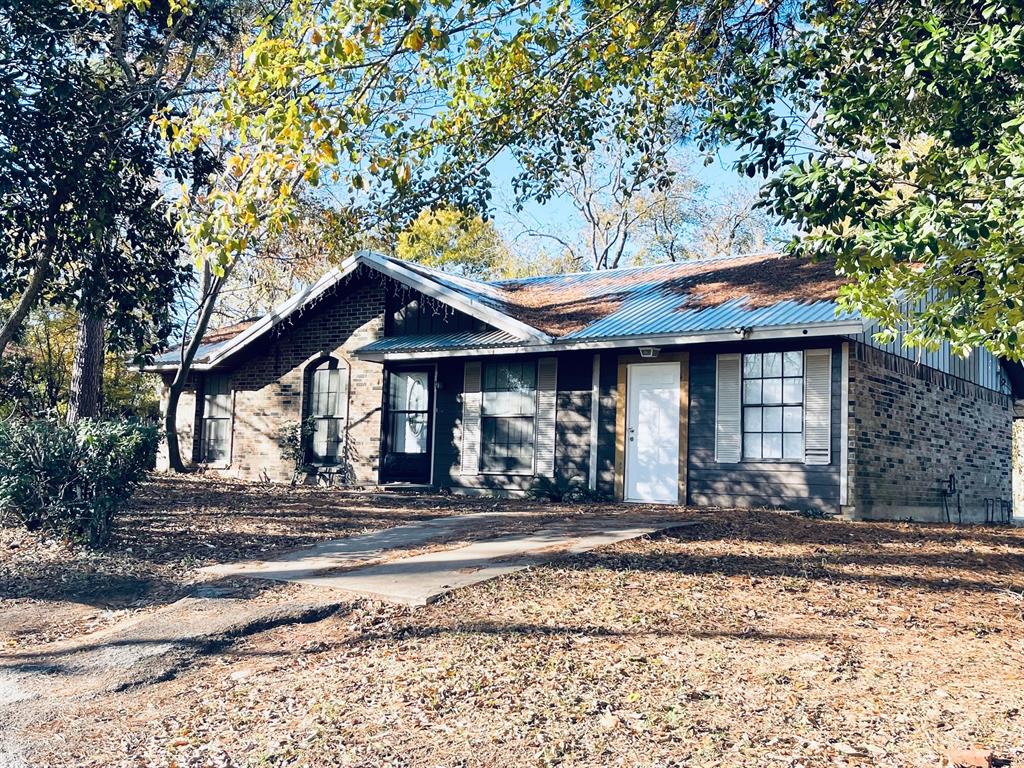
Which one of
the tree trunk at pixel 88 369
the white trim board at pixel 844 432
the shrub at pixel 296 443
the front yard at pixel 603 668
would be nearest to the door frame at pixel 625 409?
the white trim board at pixel 844 432

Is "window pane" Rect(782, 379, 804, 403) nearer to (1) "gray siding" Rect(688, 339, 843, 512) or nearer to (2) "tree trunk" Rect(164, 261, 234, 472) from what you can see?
(1) "gray siding" Rect(688, 339, 843, 512)

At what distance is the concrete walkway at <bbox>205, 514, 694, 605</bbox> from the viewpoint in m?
7.61

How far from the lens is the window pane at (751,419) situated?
554 inches

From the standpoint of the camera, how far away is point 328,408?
1906 cm

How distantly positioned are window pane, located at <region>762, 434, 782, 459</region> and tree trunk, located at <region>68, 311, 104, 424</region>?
11.0 metres

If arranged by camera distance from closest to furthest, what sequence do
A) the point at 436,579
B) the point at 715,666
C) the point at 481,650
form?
the point at 715,666, the point at 481,650, the point at 436,579

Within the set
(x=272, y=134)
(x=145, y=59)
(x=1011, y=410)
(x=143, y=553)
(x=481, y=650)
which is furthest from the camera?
(x=1011, y=410)

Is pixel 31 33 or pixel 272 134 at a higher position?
pixel 31 33

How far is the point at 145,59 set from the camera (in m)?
13.4

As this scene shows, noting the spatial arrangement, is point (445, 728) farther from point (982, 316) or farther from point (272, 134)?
point (982, 316)

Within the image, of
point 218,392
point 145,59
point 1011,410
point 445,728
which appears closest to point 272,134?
point 445,728

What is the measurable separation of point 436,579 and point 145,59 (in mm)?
9423

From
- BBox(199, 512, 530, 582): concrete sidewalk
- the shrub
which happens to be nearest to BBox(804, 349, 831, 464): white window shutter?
BBox(199, 512, 530, 582): concrete sidewalk

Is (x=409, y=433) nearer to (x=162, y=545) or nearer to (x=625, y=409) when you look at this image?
(x=625, y=409)
